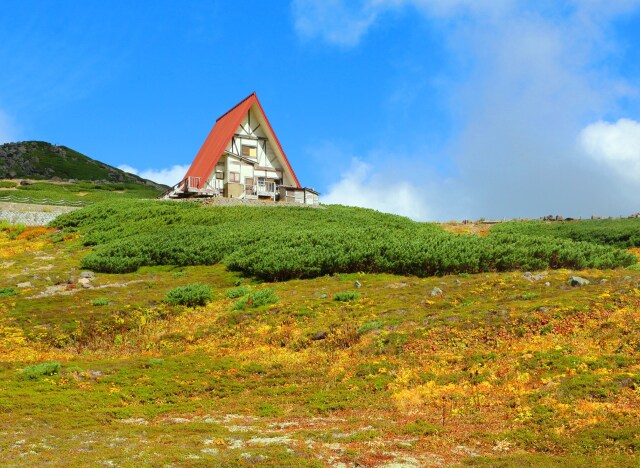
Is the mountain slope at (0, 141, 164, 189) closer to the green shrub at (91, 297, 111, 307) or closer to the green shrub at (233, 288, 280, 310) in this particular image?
the green shrub at (91, 297, 111, 307)

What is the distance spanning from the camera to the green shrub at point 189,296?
27.5m

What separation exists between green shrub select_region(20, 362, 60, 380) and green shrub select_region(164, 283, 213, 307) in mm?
9742

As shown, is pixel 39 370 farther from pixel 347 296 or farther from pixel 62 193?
pixel 62 193

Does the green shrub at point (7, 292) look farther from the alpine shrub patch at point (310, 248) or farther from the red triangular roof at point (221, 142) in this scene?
the red triangular roof at point (221, 142)

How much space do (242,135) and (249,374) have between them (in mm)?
53294

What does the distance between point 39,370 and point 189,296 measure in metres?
10.3

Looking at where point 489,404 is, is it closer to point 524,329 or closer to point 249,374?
point 524,329

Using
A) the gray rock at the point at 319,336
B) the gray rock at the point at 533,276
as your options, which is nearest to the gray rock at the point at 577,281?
the gray rock at the point at 533,276

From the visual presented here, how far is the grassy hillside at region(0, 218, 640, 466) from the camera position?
468 inches

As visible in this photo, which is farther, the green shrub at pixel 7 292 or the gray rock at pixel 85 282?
the gray rock at pixel 85 282

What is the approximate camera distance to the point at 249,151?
228 feet

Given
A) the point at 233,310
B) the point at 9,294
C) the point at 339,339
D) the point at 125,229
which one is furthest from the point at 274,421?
the point at 125,229

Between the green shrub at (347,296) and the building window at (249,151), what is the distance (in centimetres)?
4595

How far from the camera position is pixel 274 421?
14242 millimetres
